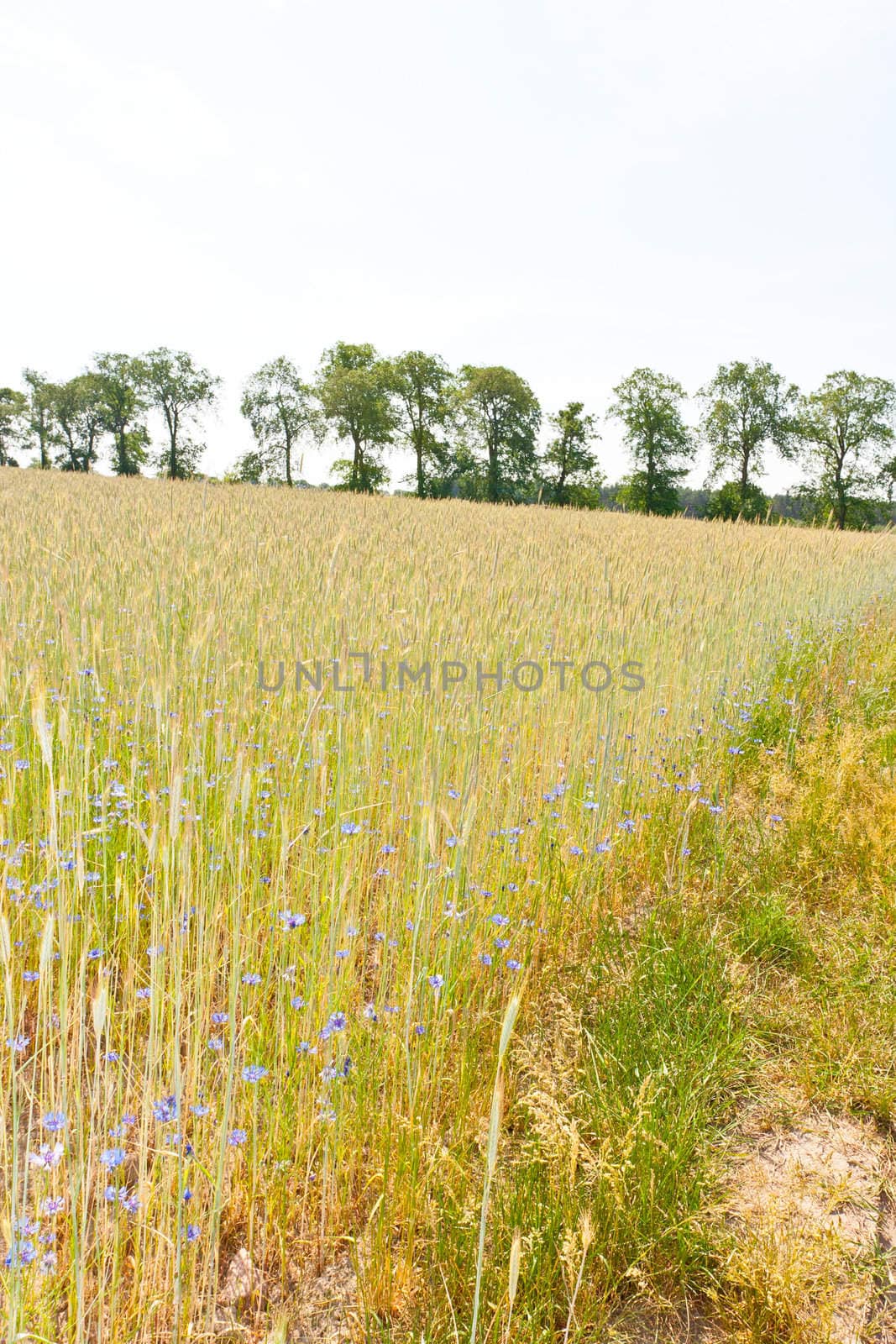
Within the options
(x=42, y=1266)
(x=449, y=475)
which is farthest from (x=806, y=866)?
(x=449, y=475)

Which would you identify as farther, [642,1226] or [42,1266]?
[642,1226]

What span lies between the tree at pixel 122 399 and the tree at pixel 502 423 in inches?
953

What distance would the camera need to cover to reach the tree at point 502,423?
4778 centimetres

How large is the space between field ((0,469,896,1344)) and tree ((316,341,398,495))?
36.2m

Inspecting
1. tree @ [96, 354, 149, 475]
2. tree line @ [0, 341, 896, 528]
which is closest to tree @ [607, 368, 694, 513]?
tree line @ [0, 341, 896, 528]

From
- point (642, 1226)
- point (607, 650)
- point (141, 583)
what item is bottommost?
point (642, 1226)

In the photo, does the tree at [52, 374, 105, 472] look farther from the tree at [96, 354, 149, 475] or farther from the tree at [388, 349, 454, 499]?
the tree at [388, 349, 454, 499]

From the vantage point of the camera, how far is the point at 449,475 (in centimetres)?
4928

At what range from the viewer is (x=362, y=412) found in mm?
40500

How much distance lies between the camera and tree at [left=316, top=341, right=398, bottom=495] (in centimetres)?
4031

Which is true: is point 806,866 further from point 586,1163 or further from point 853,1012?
point 586,1163

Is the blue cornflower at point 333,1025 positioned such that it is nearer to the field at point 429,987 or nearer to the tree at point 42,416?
the field at point 429,987

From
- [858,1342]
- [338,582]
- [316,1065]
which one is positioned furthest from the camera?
[338,582]

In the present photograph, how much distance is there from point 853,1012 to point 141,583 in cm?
369
